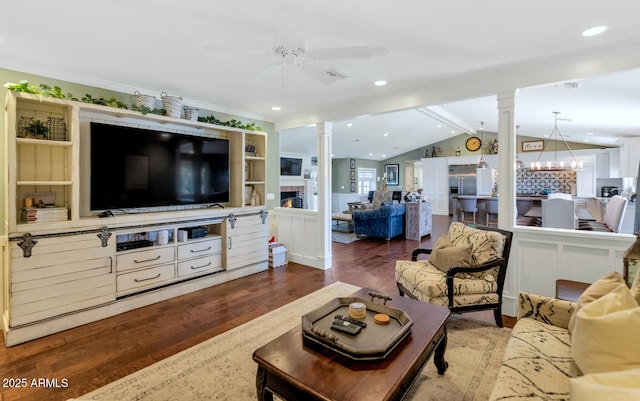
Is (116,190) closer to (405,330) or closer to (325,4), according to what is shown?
(325,4)

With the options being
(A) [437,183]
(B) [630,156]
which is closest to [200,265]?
(B) [630,156]

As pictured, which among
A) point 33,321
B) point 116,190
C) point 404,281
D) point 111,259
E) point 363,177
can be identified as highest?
point 363,177

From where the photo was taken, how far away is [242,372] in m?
2.27

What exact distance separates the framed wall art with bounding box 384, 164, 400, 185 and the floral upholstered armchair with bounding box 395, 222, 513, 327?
10832mm

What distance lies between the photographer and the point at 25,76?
3.02 metres

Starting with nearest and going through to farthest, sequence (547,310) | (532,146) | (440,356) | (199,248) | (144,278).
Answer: (547,310)
(440,356)
(144,278)
(199,248)
(532,146)

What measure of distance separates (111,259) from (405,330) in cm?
310

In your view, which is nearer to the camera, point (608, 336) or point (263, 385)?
point (608, 336)

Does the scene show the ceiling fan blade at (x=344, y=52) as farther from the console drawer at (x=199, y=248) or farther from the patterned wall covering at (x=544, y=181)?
the patterned wall covering at (x=544, y=181)

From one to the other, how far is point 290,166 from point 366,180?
4647 mm

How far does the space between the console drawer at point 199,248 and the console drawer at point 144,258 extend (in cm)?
13

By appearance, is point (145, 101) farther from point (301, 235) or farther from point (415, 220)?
point (415, 220)

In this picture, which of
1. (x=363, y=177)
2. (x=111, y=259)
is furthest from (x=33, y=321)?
(x=363, y=177)

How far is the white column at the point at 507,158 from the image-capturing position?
3.13m
